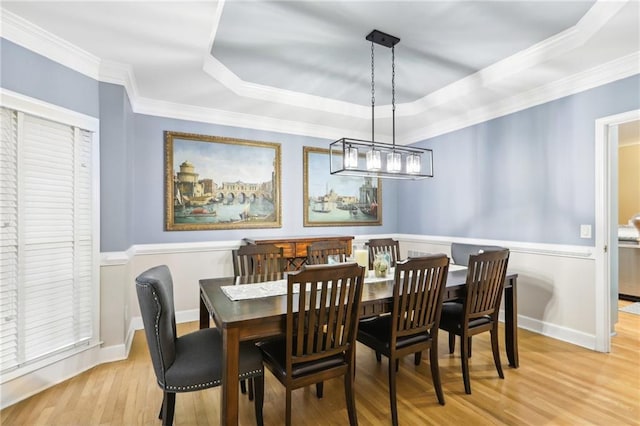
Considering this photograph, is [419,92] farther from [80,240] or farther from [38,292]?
[38,292]

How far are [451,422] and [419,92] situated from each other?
3338 mm

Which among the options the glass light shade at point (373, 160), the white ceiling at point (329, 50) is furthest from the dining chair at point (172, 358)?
the white ceiling at point (329, 50)

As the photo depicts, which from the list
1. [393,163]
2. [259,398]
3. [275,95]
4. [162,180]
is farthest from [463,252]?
[162,180]

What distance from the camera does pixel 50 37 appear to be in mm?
2385

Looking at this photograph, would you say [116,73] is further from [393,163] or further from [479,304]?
[479,304]

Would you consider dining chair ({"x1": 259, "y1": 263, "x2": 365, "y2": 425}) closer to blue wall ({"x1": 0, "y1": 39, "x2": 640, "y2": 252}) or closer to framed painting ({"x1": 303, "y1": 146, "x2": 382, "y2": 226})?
blue wall ({"x1": 0, "y1": 39, "x2": 640, "y2": 252})

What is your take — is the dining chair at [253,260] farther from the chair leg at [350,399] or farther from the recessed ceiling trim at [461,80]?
the recessed ceiling trim at [461,80]

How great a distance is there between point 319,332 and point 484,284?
1.36 meters

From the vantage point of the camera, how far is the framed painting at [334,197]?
4672 millimetres

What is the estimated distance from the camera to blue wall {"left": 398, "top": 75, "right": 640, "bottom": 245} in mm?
3129

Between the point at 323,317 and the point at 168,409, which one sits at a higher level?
the point at 323,317

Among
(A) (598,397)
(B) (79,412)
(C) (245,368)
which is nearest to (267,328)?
(C) (245,368)

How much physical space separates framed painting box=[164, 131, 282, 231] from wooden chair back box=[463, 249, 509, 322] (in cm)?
264

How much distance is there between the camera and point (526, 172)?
11.9 feet
